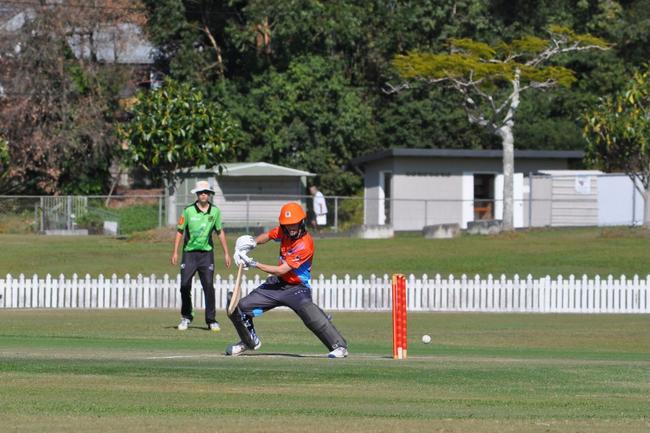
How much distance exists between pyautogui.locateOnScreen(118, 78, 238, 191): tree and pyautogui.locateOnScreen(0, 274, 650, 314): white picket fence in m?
12.1

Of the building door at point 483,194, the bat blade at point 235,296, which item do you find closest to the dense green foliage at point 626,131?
the building door at point 483,194

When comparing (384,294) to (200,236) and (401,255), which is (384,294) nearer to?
(401,255)

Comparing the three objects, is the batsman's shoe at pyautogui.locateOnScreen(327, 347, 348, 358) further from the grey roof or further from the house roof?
the grey roof

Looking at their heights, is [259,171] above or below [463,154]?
below

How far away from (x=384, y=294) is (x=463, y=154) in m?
22.9

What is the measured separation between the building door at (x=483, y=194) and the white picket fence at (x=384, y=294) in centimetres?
2225

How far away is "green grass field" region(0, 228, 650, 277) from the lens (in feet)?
115

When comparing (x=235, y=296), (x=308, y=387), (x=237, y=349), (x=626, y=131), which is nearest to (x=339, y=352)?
(x=237, y=349)

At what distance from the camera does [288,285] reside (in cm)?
1368

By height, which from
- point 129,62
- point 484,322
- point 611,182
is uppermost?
point 129,62

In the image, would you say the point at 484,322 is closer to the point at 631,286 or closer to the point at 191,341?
the point at 631,286

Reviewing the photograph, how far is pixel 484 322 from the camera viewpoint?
79.6 ft

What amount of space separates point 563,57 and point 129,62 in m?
19.9

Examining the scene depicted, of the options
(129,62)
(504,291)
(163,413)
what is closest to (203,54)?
(129,62)
